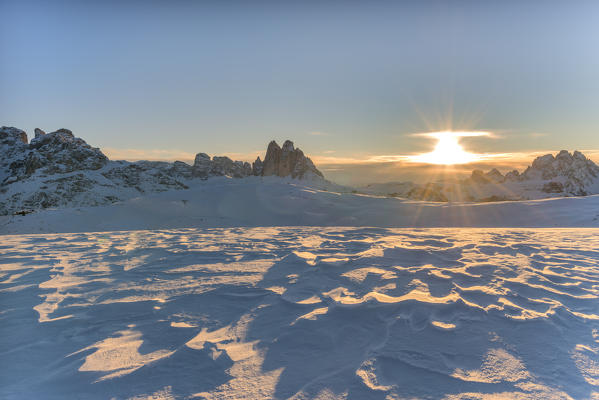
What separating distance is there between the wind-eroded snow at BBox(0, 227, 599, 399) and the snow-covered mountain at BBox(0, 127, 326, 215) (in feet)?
207

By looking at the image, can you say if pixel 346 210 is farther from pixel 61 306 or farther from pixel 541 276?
pixel 61 306

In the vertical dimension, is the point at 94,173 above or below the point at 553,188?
above

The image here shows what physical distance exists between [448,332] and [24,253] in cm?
810

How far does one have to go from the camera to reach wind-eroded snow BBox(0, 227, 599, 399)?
2.19 m

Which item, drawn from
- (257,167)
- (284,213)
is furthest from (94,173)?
(257,167)

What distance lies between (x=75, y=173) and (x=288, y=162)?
78505 mm

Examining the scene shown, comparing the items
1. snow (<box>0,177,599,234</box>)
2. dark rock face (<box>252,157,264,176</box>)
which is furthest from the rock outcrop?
snow (<box>0,177,599,234</box>)

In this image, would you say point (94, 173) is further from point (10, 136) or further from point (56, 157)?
point (10, 136)

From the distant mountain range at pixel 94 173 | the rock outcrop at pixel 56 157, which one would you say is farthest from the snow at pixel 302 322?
the rock outcrop at pixel 56 157

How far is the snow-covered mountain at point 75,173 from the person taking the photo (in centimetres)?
5678

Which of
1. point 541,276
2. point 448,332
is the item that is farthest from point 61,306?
point 541,276

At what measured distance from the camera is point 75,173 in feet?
223

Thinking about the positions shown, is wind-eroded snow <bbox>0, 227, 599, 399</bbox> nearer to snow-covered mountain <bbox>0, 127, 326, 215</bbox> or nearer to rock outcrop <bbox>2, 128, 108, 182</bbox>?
snow-covered mountain <bbox>0, 127, 326, 215</bbox>

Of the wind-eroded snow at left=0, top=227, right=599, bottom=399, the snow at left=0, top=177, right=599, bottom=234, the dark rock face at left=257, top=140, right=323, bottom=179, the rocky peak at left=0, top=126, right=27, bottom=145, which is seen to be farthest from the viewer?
the dark rock face at left=257, top=140, right=323, bottom=179
